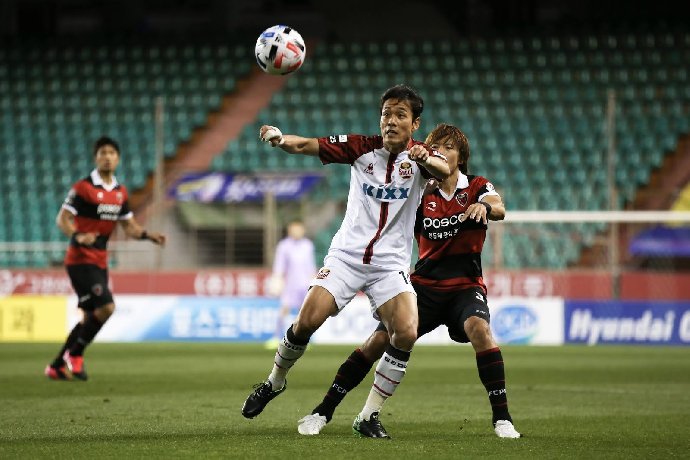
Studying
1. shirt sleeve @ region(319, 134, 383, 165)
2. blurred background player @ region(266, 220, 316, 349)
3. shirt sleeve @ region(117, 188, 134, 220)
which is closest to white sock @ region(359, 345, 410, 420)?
shirt sleeve @ region(319, 134, 383, 165)

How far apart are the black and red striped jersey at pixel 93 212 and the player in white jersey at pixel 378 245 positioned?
536 cm

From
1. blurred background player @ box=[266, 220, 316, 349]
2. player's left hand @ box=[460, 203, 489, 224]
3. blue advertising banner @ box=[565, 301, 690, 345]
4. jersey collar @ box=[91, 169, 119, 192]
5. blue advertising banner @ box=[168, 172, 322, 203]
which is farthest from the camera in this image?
blue advertising banner @ box=[168, 172, 322, 203]

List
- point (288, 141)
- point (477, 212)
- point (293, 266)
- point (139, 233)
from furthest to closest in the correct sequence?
point (293, 266) < point (139, 233) < point (477, 212) < point (288, 141)

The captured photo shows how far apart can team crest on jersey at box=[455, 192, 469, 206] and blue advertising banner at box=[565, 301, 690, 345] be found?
1258 centimetres

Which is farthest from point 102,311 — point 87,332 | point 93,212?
point 93,212

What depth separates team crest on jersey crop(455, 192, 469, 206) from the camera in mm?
7742

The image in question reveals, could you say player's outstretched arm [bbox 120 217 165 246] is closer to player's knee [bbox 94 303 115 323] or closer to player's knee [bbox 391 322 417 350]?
player's knee [bbox 94 303 115 323]

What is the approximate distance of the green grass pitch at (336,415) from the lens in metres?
6.68

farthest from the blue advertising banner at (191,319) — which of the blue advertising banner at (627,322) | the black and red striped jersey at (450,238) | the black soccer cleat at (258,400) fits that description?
the black soccer cleat at (258,400)

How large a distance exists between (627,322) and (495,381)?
13213mm

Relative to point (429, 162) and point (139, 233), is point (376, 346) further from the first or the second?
point (139, 233)

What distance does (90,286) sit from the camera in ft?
39.6

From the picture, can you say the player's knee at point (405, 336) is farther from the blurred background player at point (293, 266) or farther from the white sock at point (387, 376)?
the blurred background player at point (293, 266)

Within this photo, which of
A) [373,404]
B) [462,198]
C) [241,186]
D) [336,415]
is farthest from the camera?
[241,186]
